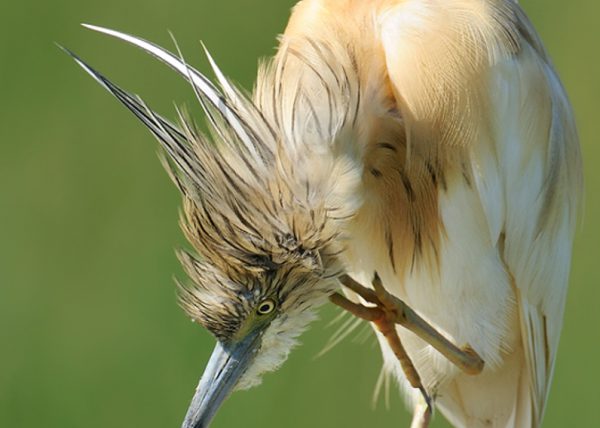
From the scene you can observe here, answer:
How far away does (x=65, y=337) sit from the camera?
5.49 m

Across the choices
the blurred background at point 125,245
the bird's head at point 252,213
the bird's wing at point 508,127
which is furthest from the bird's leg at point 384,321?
the blurred background at point 125,245

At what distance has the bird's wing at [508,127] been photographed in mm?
3064

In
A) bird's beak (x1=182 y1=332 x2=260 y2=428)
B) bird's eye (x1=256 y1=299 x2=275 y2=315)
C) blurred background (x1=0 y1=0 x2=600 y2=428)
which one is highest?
bird's eye (x1=256 y1=299 x2=275 y2=315)

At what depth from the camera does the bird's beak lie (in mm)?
2855

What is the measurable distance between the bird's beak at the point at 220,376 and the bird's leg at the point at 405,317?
0.74ft

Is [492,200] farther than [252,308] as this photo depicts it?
Yes

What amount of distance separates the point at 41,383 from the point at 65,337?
0.32 m

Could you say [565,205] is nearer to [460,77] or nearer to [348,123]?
[460,77]

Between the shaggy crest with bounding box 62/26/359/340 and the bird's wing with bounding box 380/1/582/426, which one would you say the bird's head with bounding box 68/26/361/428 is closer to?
the shaggy crest with bounding box 62/26/359/340

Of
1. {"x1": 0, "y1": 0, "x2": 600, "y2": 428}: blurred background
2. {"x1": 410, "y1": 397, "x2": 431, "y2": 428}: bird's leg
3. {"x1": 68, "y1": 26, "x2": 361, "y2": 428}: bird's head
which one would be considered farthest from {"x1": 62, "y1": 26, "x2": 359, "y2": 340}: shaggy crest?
{"x1": 0, "y1": 0, "x2": 600, "y2": 428}: blurred background

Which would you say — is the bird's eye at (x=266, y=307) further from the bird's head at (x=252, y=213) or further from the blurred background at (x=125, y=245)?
the blurred background at (x=125, y=245)

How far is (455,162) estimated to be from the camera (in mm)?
3084

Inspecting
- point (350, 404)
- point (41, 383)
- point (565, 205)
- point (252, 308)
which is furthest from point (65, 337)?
point (252, 308)

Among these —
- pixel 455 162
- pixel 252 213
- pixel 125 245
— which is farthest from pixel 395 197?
pixel 125 245
